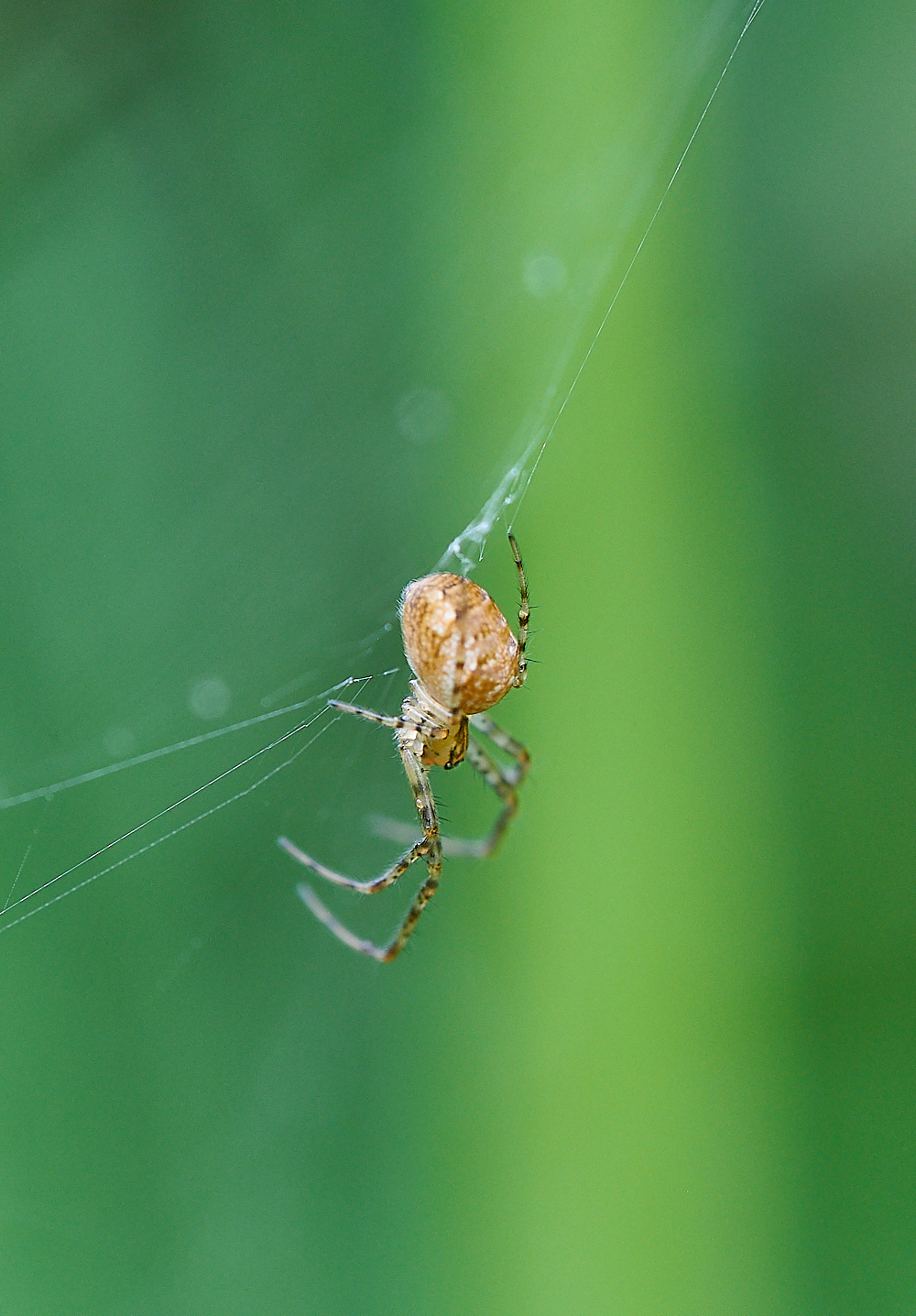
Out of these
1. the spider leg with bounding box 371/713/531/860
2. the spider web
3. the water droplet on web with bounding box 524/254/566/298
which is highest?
the water droplet on web with bounding box 524/254/566/298

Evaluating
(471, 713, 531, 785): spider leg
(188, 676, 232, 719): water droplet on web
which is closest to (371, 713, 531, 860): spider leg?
(471, 713, 531, 785): spider leg

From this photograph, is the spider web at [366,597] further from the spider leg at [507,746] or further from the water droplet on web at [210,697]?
the spider leg at [507,746]

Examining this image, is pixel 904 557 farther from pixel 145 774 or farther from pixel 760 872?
pixel 145 774

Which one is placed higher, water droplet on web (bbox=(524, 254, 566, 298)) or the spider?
water droplet on web (bbox=(524, 254, 566, 298))

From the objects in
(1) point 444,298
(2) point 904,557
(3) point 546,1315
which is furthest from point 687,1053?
(1) point 444,298

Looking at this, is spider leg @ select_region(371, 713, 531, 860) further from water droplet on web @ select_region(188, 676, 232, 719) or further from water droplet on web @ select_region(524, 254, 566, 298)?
water droplet on web @ select_region(524, 254, 566, 298)

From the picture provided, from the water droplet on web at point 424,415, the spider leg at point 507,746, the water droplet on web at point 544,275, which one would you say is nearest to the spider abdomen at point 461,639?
the spider leg at point 507,746

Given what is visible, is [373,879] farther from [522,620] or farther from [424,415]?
[424,415]
